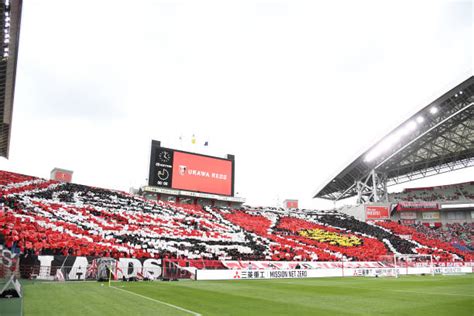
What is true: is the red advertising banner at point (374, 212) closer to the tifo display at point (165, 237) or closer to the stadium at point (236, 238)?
the stadium at point (236, 238)

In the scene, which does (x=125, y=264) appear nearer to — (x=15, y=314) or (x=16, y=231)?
(x=16, y=231)

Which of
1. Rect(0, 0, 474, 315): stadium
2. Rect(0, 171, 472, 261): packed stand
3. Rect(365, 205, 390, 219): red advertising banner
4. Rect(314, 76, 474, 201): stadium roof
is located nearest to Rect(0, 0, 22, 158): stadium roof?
Rect(0, 0, 474, 315): stadium

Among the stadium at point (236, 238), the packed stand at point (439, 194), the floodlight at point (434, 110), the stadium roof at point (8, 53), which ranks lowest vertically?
the stadium at point (236, 238)

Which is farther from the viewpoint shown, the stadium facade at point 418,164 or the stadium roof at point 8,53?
the stadium facade at point 418,164

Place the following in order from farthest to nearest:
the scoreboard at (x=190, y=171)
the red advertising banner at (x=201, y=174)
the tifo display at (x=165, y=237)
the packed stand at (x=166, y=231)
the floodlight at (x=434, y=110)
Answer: the red advertising banner at (x=201, y=174), the floodlight at (x=434, y=110), the scoreboard at (x=190, y=171), the packed stand at (x=166, y=231), the tifo display at (x=165, y=237)

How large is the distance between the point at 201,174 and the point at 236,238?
456 inches

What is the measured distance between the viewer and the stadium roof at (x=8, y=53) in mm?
19969

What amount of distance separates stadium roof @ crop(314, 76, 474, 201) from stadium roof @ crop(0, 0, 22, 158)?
42241mm

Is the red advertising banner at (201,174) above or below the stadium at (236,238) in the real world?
above

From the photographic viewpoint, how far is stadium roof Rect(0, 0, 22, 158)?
1997 cm

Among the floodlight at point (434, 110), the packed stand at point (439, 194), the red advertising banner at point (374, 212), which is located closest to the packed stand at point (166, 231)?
the red advertising banner at point (374, 212)

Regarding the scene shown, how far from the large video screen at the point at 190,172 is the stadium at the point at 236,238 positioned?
5.9 inches

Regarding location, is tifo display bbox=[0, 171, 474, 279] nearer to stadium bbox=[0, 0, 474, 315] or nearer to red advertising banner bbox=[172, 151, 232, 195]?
stadium bbox=[0, 0, 474, 315]

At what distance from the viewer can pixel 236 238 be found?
37781mm
